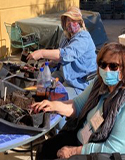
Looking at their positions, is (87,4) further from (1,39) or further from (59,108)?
(59,108)

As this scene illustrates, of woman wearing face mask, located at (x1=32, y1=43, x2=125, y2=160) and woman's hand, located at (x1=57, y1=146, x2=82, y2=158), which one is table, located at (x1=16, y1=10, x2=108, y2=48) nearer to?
woman wearing face mask, located at (x1=32, y1=43, x2=125, y2=160)

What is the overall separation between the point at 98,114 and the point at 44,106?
39 centimetres

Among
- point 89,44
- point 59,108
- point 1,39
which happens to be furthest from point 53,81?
point 1,39

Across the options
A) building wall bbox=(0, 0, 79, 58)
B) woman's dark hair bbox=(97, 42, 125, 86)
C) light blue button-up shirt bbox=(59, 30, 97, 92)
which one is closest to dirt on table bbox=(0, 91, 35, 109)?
woman's dark hair bbox=(97, 42, 125, 86)

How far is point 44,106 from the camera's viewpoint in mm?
2176

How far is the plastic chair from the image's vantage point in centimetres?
812

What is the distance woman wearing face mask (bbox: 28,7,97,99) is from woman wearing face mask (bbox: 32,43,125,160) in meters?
0.82

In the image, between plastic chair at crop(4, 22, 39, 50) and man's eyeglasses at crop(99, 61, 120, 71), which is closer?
man's eyeglasses at crop(99, 61, 120, 71)

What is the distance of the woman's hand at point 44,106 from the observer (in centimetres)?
212

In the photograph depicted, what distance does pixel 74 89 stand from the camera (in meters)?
3.36

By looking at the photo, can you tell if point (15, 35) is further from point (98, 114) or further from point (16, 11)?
point (98, 114)

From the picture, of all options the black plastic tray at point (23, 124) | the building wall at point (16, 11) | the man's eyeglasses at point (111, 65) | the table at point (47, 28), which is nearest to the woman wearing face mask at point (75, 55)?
the man's eyeglasses at point (111, 65)

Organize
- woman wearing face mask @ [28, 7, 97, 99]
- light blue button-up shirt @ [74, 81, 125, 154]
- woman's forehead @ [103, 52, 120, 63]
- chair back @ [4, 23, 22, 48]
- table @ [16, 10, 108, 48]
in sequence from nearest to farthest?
light blue button-up shirt @ [74, 81, 125, 154], woman's forehead @ [103, 52, 120, 63], woman wearing face mask @ [28, 7, 97, 99], chair back @ [4, 23, 22, 48], table @ [16, 10, 108, 48]

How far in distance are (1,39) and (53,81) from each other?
6.21m
